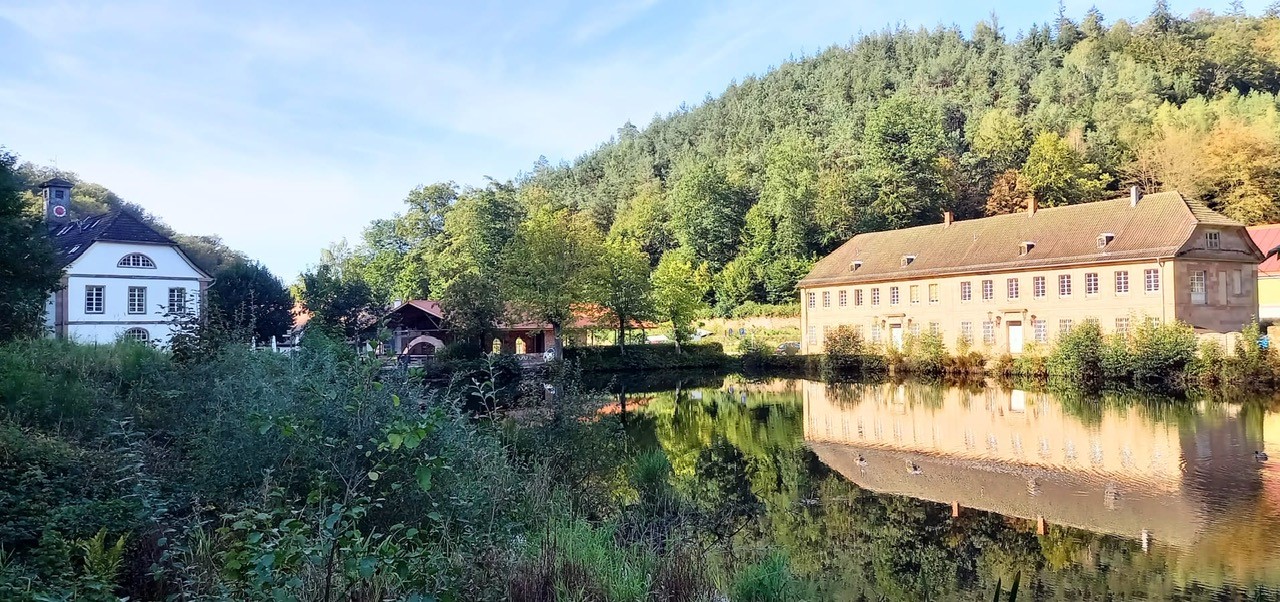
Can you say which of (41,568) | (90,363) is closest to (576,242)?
(90,363)

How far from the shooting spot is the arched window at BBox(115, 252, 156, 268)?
35375 millimetres

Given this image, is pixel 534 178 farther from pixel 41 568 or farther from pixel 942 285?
pixel 41 568

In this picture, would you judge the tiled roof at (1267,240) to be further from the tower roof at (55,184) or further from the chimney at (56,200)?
the tower roof at (55,184)

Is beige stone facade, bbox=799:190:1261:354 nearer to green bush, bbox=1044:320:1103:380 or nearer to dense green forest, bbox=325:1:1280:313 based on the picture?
green bush, bbox=1044:320:1103:380

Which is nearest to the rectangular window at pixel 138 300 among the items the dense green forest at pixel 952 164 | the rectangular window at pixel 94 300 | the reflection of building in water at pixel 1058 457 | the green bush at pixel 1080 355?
the rectangular window at pixel 94 300

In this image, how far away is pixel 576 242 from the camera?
44.6 metres

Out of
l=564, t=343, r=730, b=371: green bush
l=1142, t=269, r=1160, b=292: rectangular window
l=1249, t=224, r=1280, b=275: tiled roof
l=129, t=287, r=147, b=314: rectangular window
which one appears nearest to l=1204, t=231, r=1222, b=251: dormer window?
l=1142, t=269, r=1160, b=292: rectangular window

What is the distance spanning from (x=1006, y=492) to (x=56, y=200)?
45.2 meters

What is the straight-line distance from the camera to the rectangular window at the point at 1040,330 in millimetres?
37562

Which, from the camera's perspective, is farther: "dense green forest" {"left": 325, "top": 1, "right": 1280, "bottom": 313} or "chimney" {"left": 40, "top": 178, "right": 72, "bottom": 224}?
"dense green forest" {"left": 325, "top": 1, "right": 1280, "bottom": 313}

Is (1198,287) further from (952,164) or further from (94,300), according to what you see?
(94,300)

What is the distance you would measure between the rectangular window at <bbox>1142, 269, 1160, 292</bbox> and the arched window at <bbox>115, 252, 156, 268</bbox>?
43.2 m

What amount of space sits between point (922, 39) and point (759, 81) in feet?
75.7

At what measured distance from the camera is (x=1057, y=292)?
3719 cm
